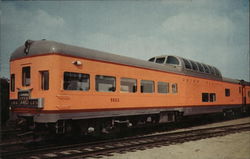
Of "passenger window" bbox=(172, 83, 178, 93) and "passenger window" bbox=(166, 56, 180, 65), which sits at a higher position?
"passenger window" bbox=(166, 56, 180, 65)

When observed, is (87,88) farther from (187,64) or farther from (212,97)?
(212,97)

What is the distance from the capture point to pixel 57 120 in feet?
25.8

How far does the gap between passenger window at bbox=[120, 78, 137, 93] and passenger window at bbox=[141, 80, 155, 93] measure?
57cm

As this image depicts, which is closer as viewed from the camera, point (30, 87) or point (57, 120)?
point (57, 120)

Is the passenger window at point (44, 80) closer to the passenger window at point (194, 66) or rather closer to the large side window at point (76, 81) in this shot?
the large side window at point (76, 81)

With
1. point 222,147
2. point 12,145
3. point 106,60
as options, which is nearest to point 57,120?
point 12,145

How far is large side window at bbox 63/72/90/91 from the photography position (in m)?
8.27

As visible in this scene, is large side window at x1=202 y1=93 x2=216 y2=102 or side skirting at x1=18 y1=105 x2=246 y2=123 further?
large side window at x1=202 y1=93 x2=216 y2=102

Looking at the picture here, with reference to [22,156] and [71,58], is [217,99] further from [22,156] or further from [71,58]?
[22,156]

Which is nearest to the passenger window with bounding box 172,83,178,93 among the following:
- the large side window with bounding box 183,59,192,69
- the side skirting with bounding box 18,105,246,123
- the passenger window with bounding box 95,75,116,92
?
the side skirting with bounding box 18,105,246,123

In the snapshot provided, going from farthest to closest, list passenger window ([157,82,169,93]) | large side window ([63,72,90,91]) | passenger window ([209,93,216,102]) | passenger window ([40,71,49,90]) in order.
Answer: passenger window ([209,93,216,102]), passenger window ([157,82,169,93]), large side window ([63,72,90,91]), passenger window ([40,71,49,90])

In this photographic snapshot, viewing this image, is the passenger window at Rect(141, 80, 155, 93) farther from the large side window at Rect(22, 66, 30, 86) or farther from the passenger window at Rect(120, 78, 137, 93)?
the large side window at Rect(22, 66, 30, 86)

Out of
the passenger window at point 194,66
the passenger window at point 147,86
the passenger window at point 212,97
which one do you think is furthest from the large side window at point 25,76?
the passenger window at point 212,97

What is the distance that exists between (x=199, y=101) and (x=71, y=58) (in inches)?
389
